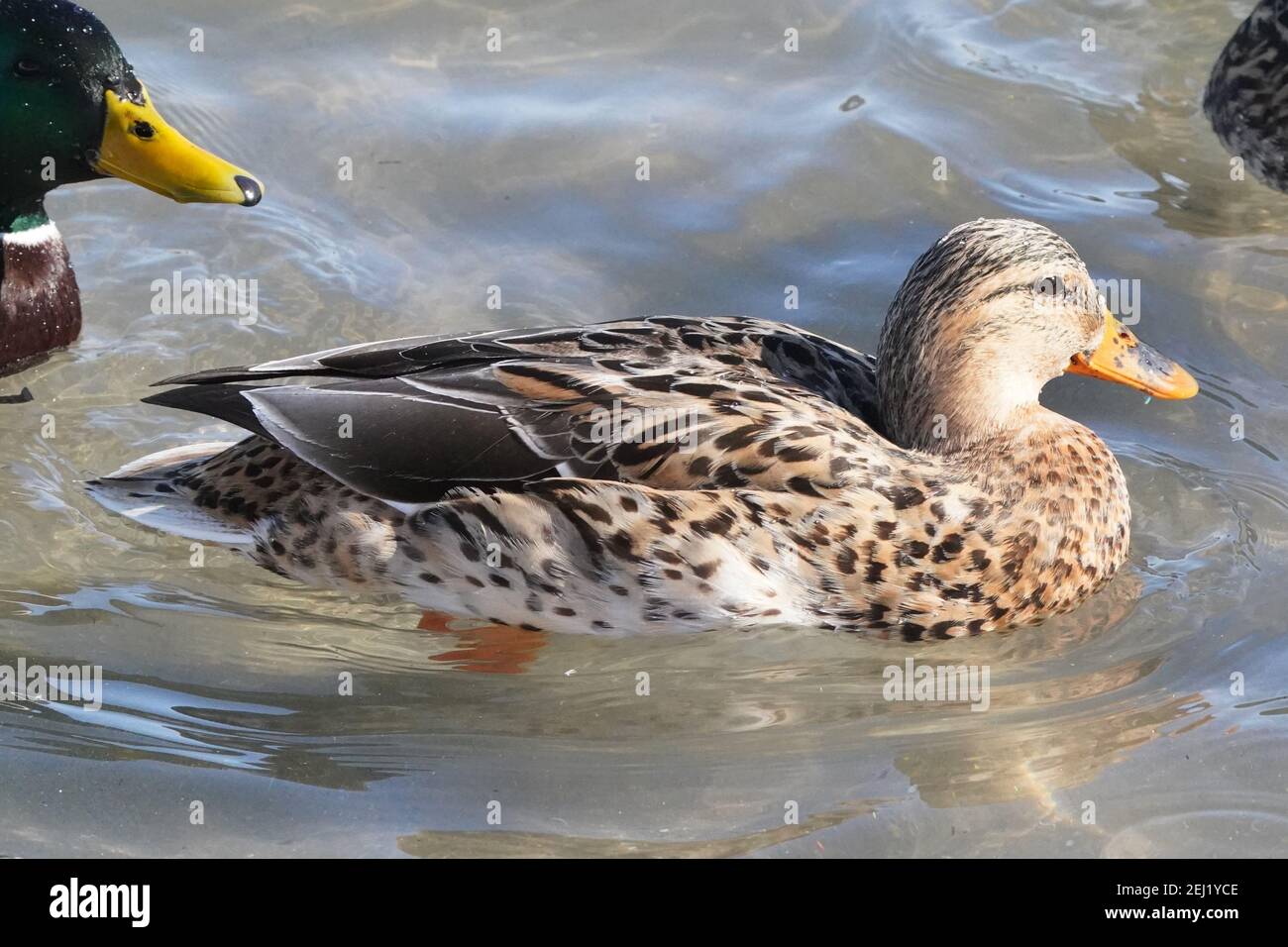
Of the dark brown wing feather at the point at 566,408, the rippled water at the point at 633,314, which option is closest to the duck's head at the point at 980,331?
the dark brown wing feather at the point at 566,408

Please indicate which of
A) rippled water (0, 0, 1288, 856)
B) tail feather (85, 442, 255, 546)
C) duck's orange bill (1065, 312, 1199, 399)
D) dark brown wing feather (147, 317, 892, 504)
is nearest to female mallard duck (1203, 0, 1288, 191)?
rippled water (0, 0, 1288, 856)

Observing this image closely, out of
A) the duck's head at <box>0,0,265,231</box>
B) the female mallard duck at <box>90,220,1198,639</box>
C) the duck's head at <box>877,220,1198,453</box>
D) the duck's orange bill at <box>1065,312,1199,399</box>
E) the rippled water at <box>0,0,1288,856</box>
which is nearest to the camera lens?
the rippled water at <box>0,0,1288,856</box>

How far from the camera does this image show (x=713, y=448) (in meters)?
5.45

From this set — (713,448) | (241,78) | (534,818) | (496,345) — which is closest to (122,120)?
(241,78)

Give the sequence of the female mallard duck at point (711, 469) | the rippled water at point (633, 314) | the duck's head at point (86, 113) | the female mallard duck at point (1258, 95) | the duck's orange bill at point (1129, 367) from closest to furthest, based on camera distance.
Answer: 1. the rippled water at point (633, 314)
2. the female mallard duck at point (711, 469)
3. the duck's orange bill at point (1129, 367)
4. the duck's head at point (86, 113)
5. the female mallard duck at point (1258, 95)

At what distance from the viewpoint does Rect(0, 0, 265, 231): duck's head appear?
7105mm

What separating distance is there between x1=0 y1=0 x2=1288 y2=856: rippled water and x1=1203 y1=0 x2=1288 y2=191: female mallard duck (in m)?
0.24

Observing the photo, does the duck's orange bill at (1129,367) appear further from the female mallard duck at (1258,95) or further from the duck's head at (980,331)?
the female mallard duck at (1258,95)

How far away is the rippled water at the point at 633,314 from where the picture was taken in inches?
194

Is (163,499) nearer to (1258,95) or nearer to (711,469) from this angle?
(711,469)

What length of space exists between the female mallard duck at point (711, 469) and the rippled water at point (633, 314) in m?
0.23

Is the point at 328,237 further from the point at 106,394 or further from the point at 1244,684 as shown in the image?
the point at 1244,684

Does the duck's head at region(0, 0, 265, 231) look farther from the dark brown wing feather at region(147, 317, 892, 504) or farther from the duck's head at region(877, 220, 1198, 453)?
the duck's head at region(877, 220, 1198, 453)

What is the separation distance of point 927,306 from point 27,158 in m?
4.08
